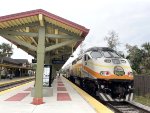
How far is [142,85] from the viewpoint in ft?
66.4

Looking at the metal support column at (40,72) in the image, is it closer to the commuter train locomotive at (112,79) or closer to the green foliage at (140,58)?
the commuter train locomotive at (112,79)

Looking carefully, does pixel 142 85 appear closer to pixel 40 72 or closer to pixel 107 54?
pixel 107 54

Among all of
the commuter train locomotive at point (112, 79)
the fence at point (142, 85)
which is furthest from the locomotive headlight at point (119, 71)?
the fence at point (142, 85)

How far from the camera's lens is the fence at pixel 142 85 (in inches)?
763

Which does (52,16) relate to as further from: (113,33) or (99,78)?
(113,33)

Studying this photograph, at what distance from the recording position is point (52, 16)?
497 inches

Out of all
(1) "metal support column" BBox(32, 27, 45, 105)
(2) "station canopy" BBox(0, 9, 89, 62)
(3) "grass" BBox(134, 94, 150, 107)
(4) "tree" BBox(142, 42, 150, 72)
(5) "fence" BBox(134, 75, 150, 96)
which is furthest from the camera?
(4) "tree" BBox(142, 42, 150, 72)

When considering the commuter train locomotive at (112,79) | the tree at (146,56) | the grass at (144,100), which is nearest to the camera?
the commuter train locomotive at (112,79)

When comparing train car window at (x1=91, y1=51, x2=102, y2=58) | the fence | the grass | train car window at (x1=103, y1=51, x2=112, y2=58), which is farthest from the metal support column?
the fence

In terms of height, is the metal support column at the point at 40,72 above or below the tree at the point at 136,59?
below

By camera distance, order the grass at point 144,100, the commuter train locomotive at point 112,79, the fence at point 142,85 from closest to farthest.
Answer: the commuter train locomotive at point 112,79 → the grass at point 144,100 → the fence at point 142,85

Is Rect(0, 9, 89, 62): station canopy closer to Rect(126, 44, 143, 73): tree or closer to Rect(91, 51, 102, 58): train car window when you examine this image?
Rect(91, 51, 102, 58): train car window

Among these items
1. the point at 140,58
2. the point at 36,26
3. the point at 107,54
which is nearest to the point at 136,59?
the point at 140,58

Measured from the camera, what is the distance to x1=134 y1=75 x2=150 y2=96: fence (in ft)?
63.6
